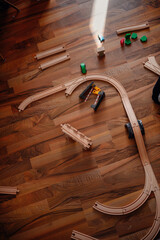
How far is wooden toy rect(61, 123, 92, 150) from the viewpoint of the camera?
2694mm

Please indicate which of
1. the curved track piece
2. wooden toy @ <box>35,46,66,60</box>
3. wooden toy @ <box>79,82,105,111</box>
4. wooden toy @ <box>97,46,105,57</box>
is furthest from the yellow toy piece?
wooden toy @ <box>35,46,66,60</box>

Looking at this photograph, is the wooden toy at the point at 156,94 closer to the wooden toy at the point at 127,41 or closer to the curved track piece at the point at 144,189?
the curved track piece at the point at 144,189

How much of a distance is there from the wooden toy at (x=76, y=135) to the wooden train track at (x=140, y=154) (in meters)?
0.59

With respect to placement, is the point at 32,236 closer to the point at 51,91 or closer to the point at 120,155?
the point at 120,155

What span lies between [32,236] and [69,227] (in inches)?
18.9

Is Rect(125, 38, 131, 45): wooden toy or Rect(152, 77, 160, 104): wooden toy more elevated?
Rect(125, 38, 131, 45): wooden toy

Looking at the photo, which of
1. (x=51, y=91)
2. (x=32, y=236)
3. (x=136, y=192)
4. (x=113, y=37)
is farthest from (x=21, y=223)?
(x=113, y=37)

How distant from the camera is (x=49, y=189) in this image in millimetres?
2834

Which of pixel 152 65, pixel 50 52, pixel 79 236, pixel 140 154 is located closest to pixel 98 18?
pixel 50 52

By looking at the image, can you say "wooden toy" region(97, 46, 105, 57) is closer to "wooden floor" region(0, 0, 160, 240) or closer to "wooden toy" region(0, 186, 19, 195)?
"wooden floor" region(0, 0, 160, 240)

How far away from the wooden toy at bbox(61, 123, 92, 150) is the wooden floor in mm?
219

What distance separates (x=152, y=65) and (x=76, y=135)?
1512 mm

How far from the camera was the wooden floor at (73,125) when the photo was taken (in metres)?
2.71

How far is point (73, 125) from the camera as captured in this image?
3027 mm
